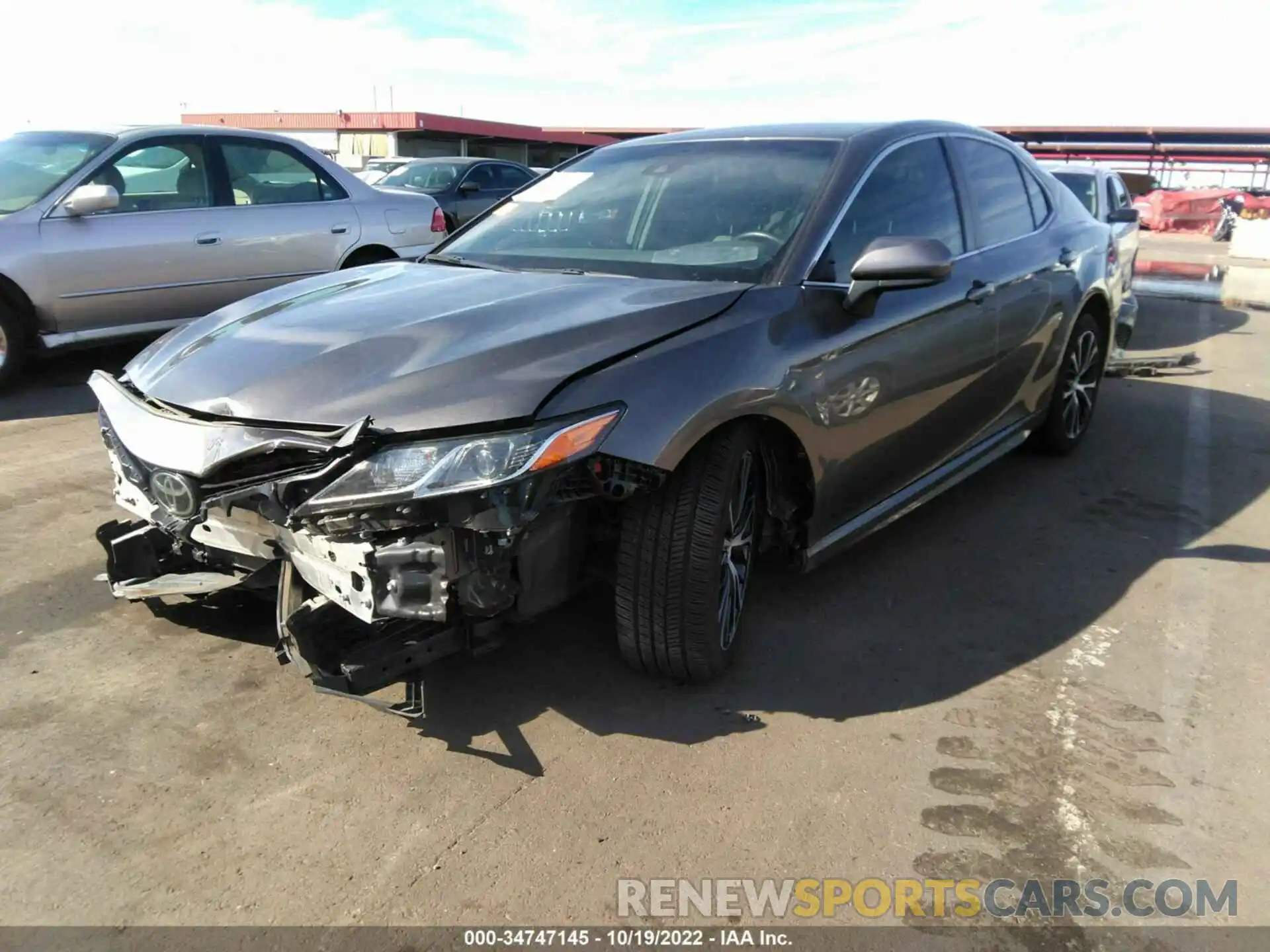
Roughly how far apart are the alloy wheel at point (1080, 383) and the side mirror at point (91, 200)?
5.66 metres

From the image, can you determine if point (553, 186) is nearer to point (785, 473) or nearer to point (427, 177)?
point (785, 473)

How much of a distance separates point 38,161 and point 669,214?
503cm

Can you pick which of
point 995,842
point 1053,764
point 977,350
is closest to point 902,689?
point 1053,764

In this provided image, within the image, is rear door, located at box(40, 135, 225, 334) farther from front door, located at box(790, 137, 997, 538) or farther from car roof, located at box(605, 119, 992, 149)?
front door, located at box(790, 137, 997, 538)

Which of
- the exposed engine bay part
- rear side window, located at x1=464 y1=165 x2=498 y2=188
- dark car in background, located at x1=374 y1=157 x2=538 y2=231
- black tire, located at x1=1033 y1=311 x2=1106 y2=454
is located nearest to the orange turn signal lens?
black tire, located at x1=1033 y1=311 x2=1106 y2=454

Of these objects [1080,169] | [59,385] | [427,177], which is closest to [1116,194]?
[1080,169]

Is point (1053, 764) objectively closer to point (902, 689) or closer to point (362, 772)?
point (902, 689)

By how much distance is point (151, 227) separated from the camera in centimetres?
632

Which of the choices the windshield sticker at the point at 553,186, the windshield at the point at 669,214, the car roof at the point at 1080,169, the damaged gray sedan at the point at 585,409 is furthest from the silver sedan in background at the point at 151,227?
the car roof at the point at 1080,169

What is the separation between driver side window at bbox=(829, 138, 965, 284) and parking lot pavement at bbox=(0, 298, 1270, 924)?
1.28 metres

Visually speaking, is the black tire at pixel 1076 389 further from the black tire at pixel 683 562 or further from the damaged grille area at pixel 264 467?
the damaged grille area at pixel 264 467

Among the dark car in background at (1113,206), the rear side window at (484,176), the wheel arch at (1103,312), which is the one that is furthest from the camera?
the rear side window at (484,176)

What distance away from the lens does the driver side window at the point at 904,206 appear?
3.28m

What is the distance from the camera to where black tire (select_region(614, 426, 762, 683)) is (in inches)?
105
